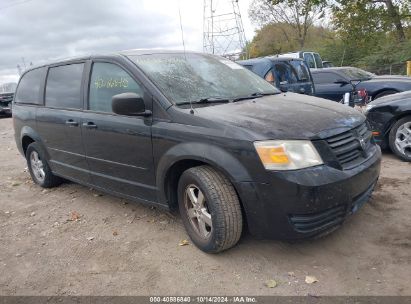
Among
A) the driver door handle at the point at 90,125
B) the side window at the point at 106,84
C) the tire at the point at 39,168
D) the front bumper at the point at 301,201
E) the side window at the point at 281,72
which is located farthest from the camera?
the side window at the point at 281,72

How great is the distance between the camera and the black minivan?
3.10 m

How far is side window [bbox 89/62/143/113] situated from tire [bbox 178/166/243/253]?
106 cm

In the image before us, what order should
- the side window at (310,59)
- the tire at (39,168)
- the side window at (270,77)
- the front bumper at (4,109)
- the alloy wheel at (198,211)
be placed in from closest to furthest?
the alloy wheel at (198,211) < the tire at (39,168) < the side window at (270,77) < the side window at (310,59) < the front bumper at (4,109)

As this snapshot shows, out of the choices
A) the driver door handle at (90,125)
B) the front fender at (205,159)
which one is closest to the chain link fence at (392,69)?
the driver door handle at (90,125)

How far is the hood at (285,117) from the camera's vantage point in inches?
Answer: 125

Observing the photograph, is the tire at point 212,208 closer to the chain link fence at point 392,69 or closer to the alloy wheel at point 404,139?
the alloy wheel at point 404,139

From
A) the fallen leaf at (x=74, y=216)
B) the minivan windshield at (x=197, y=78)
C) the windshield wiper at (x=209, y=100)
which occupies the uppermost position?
the minivan windshield at (x=197, y=78)

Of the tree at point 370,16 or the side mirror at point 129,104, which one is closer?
the side mirror at point 129,104

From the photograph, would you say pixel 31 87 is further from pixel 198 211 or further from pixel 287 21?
pixel 287 21

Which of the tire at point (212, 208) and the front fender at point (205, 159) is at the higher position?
the front fender at point (205, 159)

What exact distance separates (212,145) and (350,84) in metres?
9.60

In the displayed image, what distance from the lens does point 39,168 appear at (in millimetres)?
5992

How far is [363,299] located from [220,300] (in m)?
0.98

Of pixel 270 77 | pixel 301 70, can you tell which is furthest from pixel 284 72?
pixel 301 70
